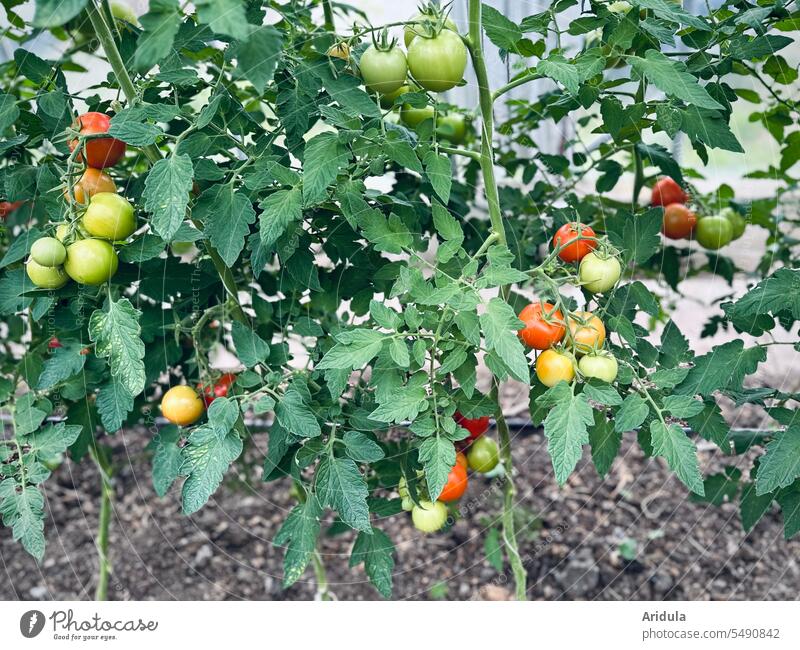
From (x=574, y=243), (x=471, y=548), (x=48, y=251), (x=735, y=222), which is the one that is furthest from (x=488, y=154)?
(x=471, y=548)

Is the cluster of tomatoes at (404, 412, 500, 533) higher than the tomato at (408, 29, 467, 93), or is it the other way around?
the tomato at (408, 29, 467, 93)

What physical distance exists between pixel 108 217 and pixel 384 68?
0.34 m

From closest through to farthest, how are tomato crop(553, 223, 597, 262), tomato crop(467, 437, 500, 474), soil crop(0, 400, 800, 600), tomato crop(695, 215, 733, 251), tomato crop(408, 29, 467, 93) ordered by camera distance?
tomato crop(408, 29, 467, 93)
tomato crop(553, 223, 597, 262)
tomato crop(467, 437, 500, 474)
tomato crop(695, 215, 733, 251)
soil crop(0, 400, 800, 600)

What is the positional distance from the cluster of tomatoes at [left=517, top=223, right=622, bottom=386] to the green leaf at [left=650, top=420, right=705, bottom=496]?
79 millimetres

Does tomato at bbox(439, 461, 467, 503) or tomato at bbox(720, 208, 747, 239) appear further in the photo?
tomato at bbox(720, 208, 747, 239)

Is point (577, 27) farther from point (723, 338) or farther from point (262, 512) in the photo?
point (723, 338)

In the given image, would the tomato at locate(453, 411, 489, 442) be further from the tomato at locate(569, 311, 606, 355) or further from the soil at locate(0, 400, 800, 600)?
the soil at locate(0, 400, 800, 600)

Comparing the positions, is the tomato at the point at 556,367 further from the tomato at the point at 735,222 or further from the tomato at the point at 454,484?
the tomato at the point at 735,222

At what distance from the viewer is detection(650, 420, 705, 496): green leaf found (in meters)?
0.75

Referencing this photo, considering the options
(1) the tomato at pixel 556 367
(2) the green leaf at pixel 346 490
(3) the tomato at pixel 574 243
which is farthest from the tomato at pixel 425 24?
(2) the green leaf at pixel 346 490

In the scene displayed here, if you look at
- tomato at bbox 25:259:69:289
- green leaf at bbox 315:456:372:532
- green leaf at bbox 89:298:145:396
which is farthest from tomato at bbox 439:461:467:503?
tomato at bbox 25:259:69:289

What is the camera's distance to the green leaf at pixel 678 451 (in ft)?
2.44
